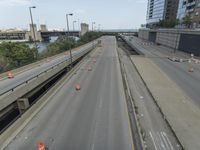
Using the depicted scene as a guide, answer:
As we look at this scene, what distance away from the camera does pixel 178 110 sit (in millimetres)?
16641

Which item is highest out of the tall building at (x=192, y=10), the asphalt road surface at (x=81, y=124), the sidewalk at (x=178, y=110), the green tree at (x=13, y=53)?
the tall building at (x=192, y=10)

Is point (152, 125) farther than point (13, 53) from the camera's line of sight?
No

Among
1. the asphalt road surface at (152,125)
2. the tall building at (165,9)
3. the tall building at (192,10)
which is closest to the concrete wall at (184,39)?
the tall building at (192,10)

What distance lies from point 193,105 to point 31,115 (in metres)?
18.2

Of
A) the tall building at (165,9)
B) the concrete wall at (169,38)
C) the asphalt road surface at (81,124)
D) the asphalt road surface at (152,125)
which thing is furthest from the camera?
Answer: the tall building at (165,9)

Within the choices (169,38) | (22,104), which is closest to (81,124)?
(22,104)

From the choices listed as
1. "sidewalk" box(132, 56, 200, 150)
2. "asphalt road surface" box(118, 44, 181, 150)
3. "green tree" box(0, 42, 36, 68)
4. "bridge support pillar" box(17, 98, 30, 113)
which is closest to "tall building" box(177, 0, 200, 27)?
"sidewalk" box(132, 56, 200, 150)

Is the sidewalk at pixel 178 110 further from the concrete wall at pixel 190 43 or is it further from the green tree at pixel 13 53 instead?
the green tree at pixel 13 53

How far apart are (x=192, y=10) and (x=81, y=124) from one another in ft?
312

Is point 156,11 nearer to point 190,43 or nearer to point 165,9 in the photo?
point 165,9

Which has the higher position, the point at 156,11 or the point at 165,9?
the point at 156,11

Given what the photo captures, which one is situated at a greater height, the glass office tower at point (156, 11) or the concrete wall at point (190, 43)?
the glass office tower at point (156, 11)

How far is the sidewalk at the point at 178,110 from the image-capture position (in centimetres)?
1234

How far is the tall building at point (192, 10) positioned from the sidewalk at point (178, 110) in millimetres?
58497
